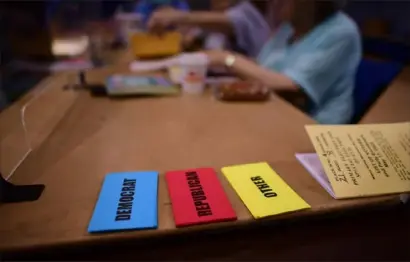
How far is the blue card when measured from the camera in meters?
0.50

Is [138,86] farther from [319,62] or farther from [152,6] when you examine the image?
[152,6]

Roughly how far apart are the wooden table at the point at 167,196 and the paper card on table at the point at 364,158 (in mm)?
24

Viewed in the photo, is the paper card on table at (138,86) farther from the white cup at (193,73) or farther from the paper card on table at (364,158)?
the paper card on table at (364,158)

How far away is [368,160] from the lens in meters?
0.62

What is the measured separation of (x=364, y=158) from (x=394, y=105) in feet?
1.02

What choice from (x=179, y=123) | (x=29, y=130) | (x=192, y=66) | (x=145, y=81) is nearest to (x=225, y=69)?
(x=192, y=66)

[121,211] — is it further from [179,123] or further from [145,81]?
[145,81]

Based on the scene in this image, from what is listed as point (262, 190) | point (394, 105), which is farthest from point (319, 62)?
point (262, 190)

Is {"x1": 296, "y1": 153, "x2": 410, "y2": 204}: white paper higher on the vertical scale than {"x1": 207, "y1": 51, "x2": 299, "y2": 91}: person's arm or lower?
lower

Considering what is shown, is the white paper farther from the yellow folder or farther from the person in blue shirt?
the person in blue shirt

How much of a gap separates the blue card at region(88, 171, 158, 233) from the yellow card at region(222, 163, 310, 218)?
13 cm

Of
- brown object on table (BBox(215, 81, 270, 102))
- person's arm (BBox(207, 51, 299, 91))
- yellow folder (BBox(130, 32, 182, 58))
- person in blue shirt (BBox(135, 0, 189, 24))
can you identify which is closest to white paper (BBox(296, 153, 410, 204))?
brown object on table (BBox(215, 81, 270, 102))

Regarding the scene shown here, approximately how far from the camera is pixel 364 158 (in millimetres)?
620

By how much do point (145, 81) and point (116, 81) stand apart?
0.30ft
